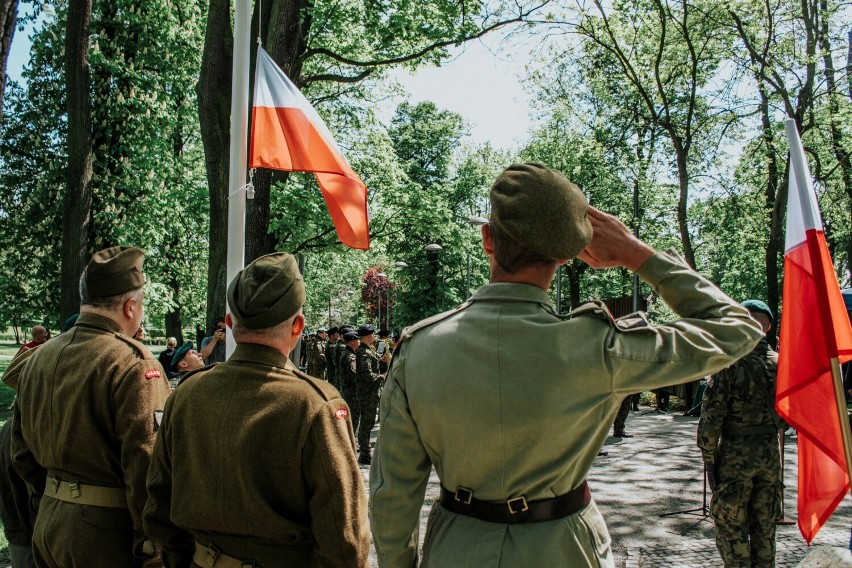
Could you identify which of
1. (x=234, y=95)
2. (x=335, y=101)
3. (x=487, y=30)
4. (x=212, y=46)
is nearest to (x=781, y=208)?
(x=487, y=30)

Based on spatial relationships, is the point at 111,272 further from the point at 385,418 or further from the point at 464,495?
the point at 464,495

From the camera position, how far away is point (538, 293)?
2.12m

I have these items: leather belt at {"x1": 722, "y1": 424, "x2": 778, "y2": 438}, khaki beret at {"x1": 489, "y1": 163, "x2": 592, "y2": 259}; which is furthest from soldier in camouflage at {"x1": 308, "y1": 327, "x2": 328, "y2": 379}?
khaki beret at {"x1": 489, "y1": 163, "x2": 592, "y2": 259}

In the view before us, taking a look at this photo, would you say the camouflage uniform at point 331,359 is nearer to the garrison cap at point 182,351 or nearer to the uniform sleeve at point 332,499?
the garrison cap at point 182,351

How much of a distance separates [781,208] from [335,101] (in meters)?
13.3

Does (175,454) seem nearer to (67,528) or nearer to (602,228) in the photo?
(67,528)

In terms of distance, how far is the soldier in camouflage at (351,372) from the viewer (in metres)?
13.0

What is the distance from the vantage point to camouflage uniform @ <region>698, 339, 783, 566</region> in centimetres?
552

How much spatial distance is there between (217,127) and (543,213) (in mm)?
9196

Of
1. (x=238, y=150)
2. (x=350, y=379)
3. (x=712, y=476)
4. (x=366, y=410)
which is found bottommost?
(x=366, y=410)

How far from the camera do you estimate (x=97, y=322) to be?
3416mm

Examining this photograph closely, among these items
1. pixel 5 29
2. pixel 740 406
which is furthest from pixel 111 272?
pixel 5 29

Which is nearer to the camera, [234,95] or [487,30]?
[234,95]

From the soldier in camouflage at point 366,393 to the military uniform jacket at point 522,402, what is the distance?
993 cm
